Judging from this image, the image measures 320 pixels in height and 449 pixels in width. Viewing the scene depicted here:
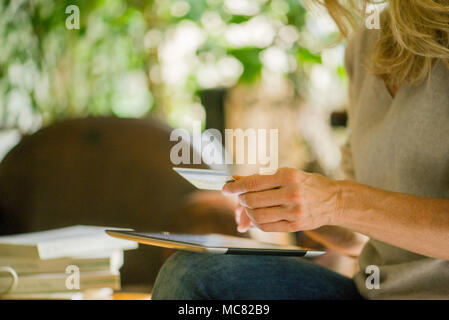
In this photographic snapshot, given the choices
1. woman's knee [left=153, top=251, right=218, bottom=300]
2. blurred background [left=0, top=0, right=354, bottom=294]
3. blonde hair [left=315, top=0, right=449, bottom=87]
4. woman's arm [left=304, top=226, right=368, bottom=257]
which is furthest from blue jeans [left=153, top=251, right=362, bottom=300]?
blurred background [left=0, top=0, right=354, bottom=294]

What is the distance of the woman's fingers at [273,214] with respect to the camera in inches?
28.0

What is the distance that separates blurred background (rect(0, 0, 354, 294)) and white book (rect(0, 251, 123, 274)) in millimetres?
593

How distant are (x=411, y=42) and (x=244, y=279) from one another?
445mm

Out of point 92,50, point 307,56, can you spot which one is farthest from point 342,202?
point 92,50

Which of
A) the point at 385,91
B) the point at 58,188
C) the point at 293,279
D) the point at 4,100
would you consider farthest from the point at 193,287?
the point at 4,100

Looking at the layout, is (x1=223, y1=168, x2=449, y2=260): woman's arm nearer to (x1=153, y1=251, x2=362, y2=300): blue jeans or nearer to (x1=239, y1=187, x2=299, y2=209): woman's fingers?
(x1=239, y1=187, x2=299, y2=209): woman's fingers

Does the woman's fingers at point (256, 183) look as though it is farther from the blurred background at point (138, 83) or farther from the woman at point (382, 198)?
the blurred background at point (138, 83)

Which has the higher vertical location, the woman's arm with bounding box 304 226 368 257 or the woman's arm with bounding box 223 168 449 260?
the woman's arm with bounding box 223 168 449 260

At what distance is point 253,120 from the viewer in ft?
8.51

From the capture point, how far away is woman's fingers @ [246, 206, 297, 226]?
71 cm

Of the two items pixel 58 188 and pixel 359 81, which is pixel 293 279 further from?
A: pixel 58 188

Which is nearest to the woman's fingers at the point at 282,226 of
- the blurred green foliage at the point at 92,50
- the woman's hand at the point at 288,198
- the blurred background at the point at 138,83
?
the woman's hand at the point at 288,198

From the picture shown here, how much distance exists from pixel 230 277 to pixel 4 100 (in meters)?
1.69

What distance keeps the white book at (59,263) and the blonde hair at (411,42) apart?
571 mm
